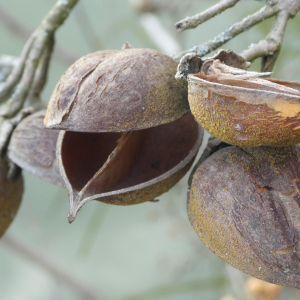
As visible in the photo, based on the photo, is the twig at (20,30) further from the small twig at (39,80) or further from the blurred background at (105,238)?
the small twig at (39,80)

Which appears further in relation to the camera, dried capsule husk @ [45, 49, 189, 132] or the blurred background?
the blurred background

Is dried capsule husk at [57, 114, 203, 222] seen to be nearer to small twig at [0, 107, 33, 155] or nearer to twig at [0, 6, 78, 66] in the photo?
small twig at [0, 107, 33, 155]

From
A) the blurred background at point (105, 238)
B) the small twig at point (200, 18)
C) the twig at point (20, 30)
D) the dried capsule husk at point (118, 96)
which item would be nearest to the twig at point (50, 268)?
the blurred background at point (105, 238)

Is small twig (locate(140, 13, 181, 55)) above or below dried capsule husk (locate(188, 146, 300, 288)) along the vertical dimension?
below

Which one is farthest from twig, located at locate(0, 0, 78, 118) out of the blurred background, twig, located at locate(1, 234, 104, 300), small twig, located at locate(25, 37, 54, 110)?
the blurred background

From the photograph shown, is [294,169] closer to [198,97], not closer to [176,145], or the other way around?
[198,97]

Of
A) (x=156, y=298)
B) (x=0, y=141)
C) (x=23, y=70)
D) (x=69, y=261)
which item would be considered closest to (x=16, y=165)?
(x=0, y=141)

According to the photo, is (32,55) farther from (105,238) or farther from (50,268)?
(105,238)
